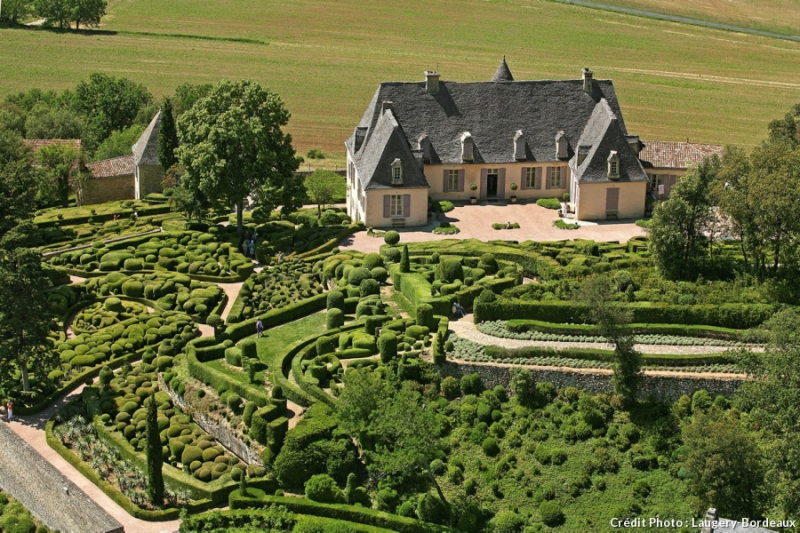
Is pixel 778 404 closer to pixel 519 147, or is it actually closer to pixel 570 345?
pixel 570 345

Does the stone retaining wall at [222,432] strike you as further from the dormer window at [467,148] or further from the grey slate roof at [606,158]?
the grey slate roof at [606,158]

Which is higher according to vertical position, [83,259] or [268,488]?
[83,259]

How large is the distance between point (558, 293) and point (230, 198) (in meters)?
28.2

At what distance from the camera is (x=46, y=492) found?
198 feet

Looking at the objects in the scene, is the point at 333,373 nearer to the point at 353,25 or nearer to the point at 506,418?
the point at 506,418

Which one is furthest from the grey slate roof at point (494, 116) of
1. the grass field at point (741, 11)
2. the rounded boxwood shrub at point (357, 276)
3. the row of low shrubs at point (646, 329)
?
the grass field at point (741, 11)

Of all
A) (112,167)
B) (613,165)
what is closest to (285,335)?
(613,165)

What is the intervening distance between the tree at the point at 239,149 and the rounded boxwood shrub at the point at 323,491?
33954 millimetres

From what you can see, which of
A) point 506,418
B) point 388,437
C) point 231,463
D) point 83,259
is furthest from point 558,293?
point 83,259

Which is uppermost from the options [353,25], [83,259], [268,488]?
[353,25]

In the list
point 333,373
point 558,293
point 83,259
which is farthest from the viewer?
point 83,259

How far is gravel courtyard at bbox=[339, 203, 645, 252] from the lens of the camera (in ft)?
287

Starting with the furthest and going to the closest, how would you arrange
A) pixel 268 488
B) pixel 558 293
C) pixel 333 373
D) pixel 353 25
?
pixel 353 25
pixel 558 293
pixel 333 373
pixel 268 488

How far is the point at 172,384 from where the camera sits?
68562mm
